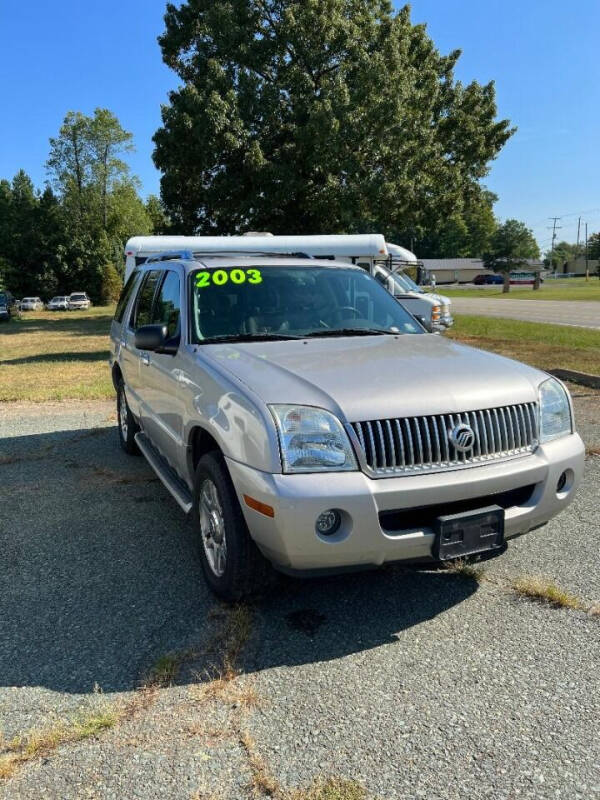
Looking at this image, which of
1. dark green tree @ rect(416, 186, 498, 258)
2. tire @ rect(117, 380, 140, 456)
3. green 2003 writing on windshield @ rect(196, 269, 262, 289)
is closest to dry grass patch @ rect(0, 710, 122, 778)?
green 2003 writing on windshield @ rect(196, 269, 262, 289)

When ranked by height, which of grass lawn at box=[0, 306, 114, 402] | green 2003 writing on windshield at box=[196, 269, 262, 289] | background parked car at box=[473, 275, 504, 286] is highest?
background parked car at box=[473, 275, 504, 286]

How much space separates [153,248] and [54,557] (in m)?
10.4

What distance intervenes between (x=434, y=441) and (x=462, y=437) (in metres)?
0.14

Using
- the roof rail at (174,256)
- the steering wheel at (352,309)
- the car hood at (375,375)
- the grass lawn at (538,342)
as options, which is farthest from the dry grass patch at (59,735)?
the grass lawn at (538,342)

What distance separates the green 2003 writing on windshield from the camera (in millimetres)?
4318

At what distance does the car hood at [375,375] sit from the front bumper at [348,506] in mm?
306

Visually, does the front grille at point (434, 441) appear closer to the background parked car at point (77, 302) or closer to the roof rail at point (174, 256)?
the roof rail at point (174, 256)

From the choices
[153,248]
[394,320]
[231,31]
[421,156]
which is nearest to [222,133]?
[231,31]

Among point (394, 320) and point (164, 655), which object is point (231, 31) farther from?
point (164, 655)

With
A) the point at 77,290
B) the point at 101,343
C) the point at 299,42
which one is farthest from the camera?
the point at 77,290

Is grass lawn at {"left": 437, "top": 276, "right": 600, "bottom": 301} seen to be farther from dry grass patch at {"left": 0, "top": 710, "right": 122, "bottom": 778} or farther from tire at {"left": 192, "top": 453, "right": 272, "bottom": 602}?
dry grass patch at {"left": 0, "top": 710, "right": 122, "bottom": 778}

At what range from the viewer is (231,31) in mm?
21891

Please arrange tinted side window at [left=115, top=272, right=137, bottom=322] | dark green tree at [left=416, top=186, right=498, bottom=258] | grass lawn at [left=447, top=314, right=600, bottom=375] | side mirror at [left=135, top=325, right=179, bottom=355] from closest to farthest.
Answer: side mirror at [left=135, top=325, right=179, bottom=355]
tinted side window at [left=115, top=272, right=137, bottom=322]
grass lawn at [left=447, top=314, right=600, bottom=375]
dark green tree at [left=416, top=186, right=498, bottom=258]

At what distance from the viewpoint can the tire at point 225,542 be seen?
3107 mm
